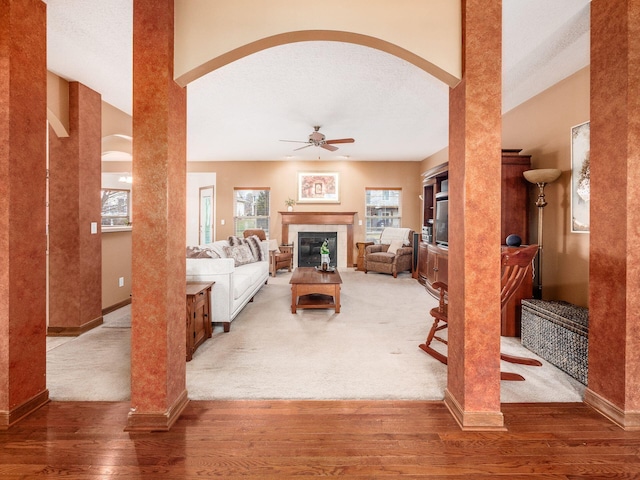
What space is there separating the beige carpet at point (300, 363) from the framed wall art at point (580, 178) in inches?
56.9

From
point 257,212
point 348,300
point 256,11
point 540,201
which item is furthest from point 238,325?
point 257,212

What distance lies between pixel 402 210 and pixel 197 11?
7.08 metres

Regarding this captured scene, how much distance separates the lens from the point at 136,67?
6.39 feet

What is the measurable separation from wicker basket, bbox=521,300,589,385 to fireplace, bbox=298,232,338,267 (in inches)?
213

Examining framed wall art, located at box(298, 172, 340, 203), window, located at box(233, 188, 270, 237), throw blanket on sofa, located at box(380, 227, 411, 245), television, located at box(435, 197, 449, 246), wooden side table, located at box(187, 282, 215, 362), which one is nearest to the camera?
wooden side table, located at box(187, 282, 215, 362)

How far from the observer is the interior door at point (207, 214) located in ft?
28.3

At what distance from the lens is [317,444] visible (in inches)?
72.5

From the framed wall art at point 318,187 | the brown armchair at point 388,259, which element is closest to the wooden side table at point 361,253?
the brown armchair at point 388,259

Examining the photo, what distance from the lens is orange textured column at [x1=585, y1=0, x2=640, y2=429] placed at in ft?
6.44

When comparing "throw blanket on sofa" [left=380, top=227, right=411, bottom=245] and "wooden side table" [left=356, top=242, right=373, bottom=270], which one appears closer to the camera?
"throw blanket on sofa" [left=380, top=227, right=411, bottom=245]

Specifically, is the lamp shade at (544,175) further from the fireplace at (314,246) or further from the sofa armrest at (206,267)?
the fireplace at (314,246)

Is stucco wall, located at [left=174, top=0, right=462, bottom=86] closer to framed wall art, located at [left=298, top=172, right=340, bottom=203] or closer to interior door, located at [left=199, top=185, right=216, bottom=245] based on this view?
framed wall art, located at [left=298, top=172, right=340, bottom=203]

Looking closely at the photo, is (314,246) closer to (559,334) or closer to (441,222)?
(441,222)

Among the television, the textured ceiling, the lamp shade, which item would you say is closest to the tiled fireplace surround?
the textured ceiling
